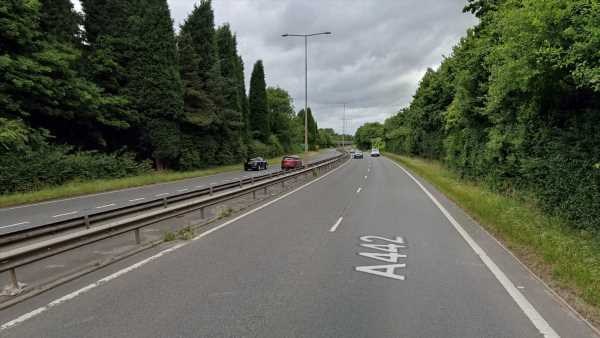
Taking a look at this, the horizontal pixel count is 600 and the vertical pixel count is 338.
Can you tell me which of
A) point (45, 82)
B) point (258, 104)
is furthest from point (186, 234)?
point (258, 104)

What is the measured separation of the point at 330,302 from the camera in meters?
4.36

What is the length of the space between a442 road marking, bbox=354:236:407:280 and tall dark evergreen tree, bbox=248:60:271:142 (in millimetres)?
52638

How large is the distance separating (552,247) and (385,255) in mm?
2907

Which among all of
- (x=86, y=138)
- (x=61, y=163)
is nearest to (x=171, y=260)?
(x=61, y=163)

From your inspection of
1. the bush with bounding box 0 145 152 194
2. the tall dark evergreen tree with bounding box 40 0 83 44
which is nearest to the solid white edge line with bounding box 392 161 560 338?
the bush with bounding box 0 145 152 194

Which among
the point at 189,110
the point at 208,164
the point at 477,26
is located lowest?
the point at 208,164

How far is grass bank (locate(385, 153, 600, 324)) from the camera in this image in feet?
14.7

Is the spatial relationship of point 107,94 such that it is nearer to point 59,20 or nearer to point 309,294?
point 59,20

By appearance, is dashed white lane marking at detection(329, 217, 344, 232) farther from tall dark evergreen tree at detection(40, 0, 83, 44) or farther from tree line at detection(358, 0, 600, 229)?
tall dark evergreen tree at detection(40, 0, 83, 44)

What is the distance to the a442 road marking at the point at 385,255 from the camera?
5.49 m

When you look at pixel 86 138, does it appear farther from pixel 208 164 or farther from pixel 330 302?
pixel 330 302

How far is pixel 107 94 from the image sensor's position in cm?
2586

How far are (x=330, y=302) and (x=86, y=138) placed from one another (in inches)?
1064

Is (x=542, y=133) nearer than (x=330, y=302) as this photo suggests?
No
